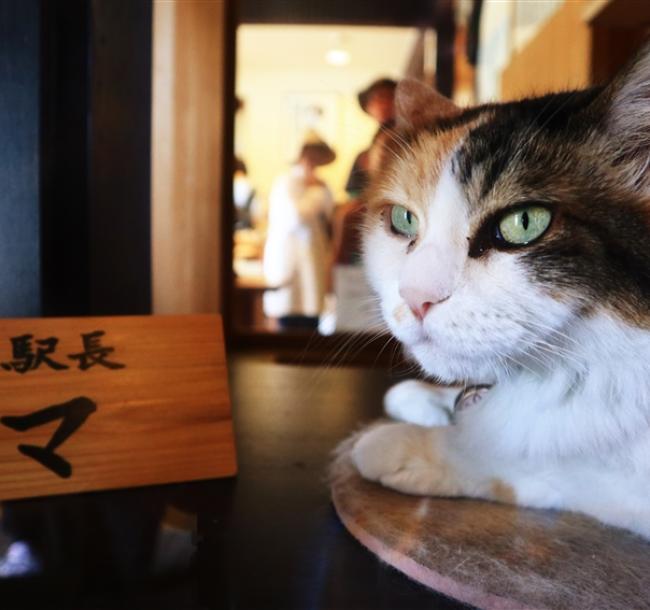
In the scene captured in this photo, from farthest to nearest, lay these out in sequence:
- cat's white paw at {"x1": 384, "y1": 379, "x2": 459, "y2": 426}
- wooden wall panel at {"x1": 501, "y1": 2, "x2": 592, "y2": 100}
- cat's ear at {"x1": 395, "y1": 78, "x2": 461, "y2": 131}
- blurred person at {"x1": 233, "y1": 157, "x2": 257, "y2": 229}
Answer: blurred person at {"x1": 233, "y1": 157, "x2": 257, "y2": 229}, wooden wall panel at {"x1": 501, "y1": 2, "x2": 592, "y2": 100}, cat's white paw at {"x1": 384, "y1": 379, "x2": 459, "y2": 426}, cat's ear at {"x1": 395, "y1": 78, "x2": 461, "y2": 131}

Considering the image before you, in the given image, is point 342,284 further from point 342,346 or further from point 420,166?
point 420,166

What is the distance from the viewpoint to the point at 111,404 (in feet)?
2.35

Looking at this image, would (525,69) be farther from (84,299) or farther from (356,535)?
(356,535)

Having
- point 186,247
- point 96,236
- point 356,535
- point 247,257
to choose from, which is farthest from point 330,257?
point 356,535

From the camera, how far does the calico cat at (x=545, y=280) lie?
0.53 meters

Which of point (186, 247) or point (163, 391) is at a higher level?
point (186, 247)

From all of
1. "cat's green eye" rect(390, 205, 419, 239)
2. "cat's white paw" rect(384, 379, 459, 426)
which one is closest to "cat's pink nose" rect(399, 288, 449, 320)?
"cat's green eye" rect(390, 205, 419, 239)

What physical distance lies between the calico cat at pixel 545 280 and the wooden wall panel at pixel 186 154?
24.2 inches

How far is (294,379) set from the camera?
150cm

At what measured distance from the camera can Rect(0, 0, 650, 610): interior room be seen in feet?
1.77

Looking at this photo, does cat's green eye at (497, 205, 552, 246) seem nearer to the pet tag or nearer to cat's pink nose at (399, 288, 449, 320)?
cat's pink nose at (399, 288, 449, 320)

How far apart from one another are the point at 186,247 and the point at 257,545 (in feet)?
2.39

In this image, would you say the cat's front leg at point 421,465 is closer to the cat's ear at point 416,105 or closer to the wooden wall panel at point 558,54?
the cat's ear at point 416,105

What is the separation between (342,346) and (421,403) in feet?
0.63
